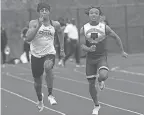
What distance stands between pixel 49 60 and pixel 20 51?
17.5m

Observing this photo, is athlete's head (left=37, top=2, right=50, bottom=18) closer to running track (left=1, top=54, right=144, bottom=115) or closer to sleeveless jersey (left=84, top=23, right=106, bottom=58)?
sleeveless jersey (left=84, top=23, right=106, bottom=58)

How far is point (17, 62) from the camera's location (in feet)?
83.5

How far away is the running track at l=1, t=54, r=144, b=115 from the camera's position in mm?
11391

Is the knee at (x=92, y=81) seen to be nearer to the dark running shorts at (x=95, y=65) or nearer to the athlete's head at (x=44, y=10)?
the dark running shorts at (x=95, y=65)

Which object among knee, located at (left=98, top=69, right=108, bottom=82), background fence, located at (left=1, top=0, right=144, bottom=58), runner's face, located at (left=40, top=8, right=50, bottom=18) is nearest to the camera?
runner's face, located at (left=40, top=8, right=50, bottom=18)

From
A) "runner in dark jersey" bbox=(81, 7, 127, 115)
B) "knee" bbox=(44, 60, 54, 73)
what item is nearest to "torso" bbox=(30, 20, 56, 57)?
"knee" bbox=(44, 60, 54, 73)

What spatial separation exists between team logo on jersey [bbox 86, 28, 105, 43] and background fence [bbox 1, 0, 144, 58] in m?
17.2

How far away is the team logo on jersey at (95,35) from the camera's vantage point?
10055 millimetres

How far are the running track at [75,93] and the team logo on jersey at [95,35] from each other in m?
1.58

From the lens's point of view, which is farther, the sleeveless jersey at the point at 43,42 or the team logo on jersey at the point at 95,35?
the team logo on jersey at the point at 95,35

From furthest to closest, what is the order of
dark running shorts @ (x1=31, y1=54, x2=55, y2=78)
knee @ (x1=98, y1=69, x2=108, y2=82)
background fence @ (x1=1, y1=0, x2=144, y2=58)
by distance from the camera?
background fence @ (x1=1, y1=0, x2=144, y2=58) < dark running shorts @ (x1=31, y1=54, x2=55, y2=78) < knee @ (x1=98, y1=69, x2=108, y2=82)

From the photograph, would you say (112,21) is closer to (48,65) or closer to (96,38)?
(96,38)

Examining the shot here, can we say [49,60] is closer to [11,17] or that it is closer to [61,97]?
[61,97]

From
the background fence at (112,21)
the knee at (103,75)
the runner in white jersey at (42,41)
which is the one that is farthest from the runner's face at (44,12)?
the background fence at (112,21)
